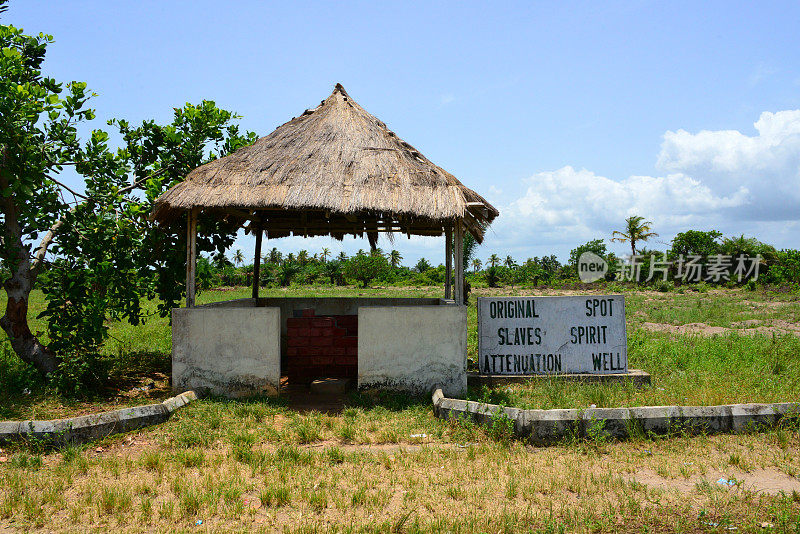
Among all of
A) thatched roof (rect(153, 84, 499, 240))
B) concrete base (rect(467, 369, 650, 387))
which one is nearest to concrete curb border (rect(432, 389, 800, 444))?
concrete base (rect(467, 369, 650, 387))

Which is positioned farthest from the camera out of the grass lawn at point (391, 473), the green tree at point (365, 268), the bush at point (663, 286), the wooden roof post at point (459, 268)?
the green tree at point (365, 268)

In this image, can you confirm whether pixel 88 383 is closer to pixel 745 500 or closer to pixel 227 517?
pixel 227 517

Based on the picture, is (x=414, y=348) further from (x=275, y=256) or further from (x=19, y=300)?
(x=275, y=256)

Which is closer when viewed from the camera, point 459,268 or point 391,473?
point 391,473

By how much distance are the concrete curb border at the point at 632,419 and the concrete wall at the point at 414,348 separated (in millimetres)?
1427

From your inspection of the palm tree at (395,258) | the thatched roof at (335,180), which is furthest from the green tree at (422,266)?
the thatched roof at (335,180)

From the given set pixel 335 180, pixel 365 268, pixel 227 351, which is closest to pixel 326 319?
pixel 227 351

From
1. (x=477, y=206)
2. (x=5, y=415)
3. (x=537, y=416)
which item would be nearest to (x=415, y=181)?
(x=477, y=206)

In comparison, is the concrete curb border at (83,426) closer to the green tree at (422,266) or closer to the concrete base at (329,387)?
the concrete base at (329,387)

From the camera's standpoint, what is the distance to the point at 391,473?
4.71 metres

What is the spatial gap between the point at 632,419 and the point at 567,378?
2.35 metres

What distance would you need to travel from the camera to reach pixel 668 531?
3730mm

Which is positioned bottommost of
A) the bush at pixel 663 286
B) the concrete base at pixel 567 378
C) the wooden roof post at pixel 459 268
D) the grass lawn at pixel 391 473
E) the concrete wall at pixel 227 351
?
the grass lawn at pixel 391 473

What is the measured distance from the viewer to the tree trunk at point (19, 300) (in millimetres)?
7809
